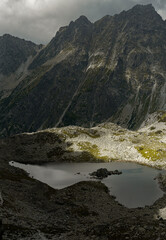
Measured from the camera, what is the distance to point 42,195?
62406 mm

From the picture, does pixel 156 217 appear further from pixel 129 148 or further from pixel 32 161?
pixel 32 161

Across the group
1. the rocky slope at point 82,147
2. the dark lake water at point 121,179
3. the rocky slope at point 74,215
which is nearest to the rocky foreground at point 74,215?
the rocky slope at point 74,215

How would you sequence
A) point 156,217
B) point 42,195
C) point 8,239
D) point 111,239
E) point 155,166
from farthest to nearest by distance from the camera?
1. point 155,166
2. point 42,195
3. point 156,217
4. point 111,239
5. point 8,239

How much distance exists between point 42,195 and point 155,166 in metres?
58.4

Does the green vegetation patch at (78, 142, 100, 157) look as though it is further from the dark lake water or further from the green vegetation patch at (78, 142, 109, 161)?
the dark lake water

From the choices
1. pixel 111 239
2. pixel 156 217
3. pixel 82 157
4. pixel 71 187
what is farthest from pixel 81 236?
pixel 82 157

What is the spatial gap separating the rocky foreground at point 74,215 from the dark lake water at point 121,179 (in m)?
3.41

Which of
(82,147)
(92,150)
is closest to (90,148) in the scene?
(92,150)

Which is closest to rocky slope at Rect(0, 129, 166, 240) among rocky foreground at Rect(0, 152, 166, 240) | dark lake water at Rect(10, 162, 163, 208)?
rocky foreground at Rect(0, 152, 166, 240)

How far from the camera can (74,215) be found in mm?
49781

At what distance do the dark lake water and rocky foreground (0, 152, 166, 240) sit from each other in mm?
3414

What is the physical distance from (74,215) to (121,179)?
37841 mm

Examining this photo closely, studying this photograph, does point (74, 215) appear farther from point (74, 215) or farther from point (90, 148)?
point (90, 148)

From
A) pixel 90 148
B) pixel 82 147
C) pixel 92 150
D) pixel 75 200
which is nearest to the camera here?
pixel 75 200
